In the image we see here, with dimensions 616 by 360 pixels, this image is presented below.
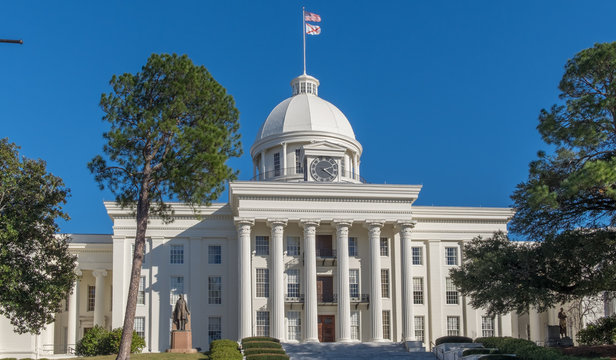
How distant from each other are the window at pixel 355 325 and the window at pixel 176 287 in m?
11.6

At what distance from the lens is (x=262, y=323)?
168 ft

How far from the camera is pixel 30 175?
3634 cm

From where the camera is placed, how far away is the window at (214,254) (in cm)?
5384

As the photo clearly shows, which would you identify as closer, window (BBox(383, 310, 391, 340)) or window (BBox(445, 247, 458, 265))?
window (BBox(383, 310, 391, 340))

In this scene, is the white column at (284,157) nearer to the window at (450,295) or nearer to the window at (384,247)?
the window at (384,247)

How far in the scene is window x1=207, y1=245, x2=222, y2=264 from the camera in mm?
53844

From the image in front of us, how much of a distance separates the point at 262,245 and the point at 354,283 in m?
6.66

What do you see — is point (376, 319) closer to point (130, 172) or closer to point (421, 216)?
point (421, 216)

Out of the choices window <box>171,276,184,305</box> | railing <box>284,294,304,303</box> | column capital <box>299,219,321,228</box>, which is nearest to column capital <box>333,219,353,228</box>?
column capital <box>299,219,321,228</box>

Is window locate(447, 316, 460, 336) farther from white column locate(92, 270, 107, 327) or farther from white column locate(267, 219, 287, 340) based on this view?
white column locate(92, 270, 107, 327)

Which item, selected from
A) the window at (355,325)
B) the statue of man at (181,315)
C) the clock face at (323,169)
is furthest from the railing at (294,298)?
the statue of man at (181,315)

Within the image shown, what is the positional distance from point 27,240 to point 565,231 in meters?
24.0

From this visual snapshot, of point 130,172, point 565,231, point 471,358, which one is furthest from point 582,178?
point 130,172

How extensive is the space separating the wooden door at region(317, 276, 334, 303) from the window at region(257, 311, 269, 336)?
12.3ft
